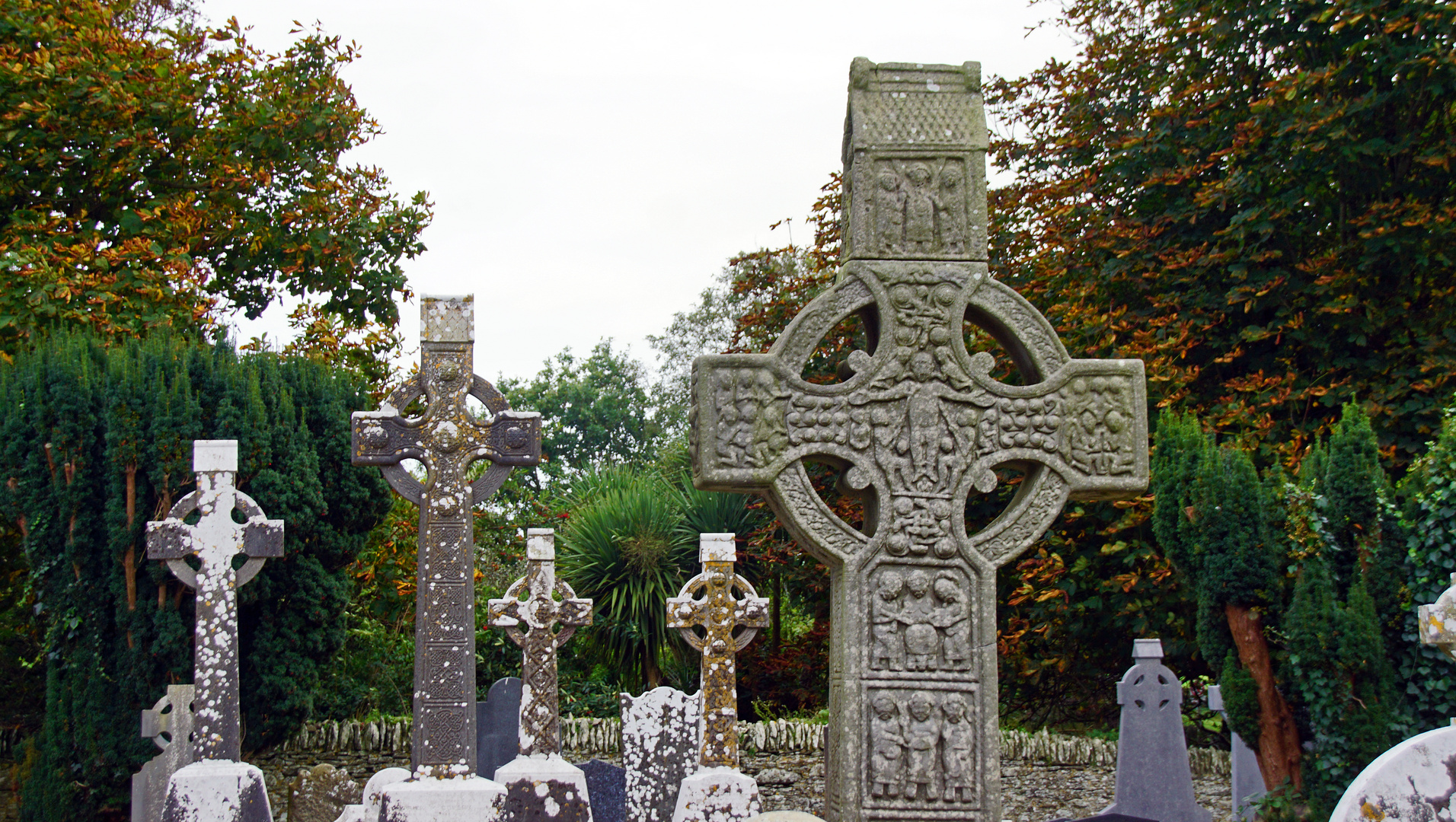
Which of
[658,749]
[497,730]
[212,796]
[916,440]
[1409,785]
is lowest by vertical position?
[497,730]

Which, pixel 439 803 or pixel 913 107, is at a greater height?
pixel 913 107

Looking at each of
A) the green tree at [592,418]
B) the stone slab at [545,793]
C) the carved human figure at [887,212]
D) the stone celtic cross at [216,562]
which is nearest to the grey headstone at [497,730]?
the stone slab at [545,793]

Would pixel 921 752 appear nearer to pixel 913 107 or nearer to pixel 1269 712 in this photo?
pixel 913 107

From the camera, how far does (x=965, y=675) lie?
4.54m

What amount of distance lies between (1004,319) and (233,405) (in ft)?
22.2

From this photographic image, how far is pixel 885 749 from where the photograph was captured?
14.6 ft

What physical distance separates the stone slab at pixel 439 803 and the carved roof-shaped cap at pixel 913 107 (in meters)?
4.20

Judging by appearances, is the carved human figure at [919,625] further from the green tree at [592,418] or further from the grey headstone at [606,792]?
the green tree at [592,418]

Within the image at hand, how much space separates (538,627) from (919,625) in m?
3.80

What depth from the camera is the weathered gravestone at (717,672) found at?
7.52 m

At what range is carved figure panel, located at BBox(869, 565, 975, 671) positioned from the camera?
4523 mm

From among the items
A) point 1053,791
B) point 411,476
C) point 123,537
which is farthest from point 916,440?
point 1053,791

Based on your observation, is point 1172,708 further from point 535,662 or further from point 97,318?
point 97,318

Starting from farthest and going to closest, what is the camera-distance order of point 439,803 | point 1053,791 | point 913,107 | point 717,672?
point 1053,791, point 717,672, point 439,803, point 913,107
